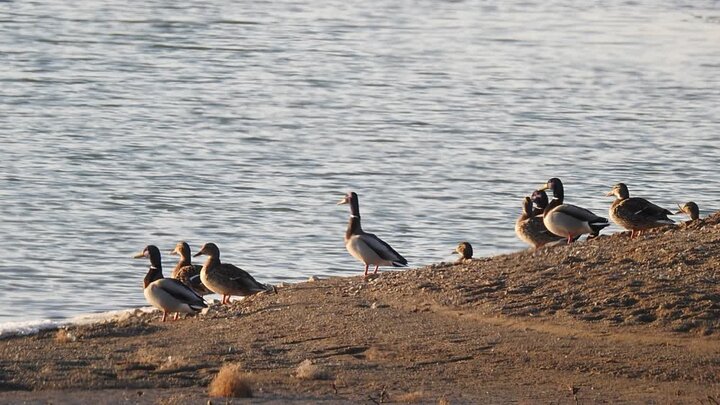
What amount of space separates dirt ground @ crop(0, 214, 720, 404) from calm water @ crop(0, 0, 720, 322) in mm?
3141

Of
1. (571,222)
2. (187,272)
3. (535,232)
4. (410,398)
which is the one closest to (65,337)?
(187,272)

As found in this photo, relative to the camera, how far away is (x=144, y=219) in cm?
1991

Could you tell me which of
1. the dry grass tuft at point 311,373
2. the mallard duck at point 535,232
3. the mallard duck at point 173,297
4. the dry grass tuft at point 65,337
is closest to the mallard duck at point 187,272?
the mallard duck at point 173,297

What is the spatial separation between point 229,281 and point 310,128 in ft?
42.0

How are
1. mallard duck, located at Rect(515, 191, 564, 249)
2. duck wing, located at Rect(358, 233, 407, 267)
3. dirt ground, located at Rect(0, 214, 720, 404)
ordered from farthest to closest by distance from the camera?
mallard duck, located at Rect(515, 191, 564, 249)
duck wing, located at Rect(358, 233, 407, 267)
dirt ground, located at Rect(0, 214, 720, 404)

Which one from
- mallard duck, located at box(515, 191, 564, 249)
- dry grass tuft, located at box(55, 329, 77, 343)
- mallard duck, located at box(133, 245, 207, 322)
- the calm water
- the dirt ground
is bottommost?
the calm water

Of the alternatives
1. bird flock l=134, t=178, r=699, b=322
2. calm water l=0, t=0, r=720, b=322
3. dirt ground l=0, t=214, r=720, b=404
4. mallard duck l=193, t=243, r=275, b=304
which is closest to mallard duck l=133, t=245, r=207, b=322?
bird flock l=134, t=178, r=699, b=322

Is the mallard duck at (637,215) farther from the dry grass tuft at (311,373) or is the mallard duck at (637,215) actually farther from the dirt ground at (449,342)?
the dry grass tuft at (311,373)

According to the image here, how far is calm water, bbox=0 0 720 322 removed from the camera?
1902cm

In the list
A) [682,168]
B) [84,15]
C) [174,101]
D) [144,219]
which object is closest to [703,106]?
[682,168]

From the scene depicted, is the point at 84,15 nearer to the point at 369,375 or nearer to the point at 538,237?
the point at 538,237

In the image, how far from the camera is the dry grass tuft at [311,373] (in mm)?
10734

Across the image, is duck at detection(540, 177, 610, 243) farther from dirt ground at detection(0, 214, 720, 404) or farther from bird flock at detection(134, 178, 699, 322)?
dirt ground at detection(0, 214, 720, 404)

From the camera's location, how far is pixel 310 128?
2745cm
